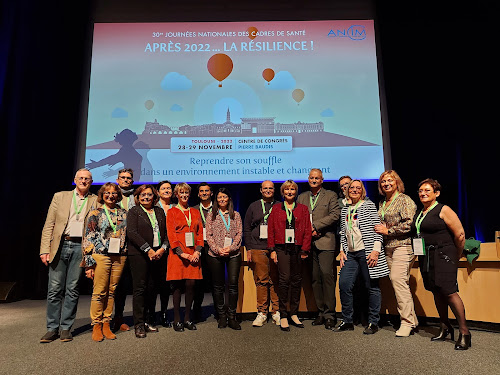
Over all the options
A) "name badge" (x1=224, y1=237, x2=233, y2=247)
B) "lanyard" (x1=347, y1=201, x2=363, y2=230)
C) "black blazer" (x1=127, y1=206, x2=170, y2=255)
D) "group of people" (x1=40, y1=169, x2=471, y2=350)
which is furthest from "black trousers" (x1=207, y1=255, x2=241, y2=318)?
"lanyard" (x1=347, y1=201, x2=363, y2=230)

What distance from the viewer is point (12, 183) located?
4.91 metres

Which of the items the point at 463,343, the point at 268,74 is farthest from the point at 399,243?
the point at 268,74

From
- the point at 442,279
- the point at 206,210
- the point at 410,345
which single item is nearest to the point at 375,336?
the point at 410,345

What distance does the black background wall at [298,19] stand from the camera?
16.4ft

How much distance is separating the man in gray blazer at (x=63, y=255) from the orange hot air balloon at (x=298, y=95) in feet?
10.1

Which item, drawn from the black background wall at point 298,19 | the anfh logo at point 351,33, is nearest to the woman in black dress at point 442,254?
the black background wall at point 298,19

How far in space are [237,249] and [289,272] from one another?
1.71ft

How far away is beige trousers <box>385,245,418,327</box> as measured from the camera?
278 cm

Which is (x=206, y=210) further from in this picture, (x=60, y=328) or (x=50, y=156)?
(x=50, y=156)

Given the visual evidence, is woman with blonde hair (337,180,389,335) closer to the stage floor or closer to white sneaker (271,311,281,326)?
A: the stage floor

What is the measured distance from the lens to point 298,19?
16.6 feet

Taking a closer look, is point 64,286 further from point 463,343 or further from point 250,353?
point 463,343

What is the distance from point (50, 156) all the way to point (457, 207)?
642 centimetres

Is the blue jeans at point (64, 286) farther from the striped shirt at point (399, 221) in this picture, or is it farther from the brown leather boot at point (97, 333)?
the striped shirt at point (399, 221)
